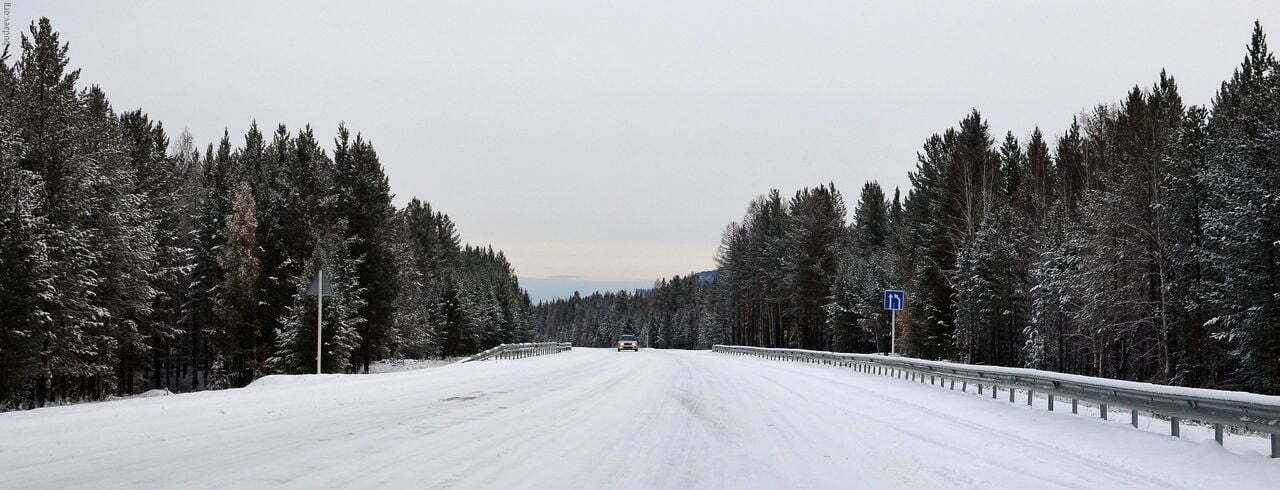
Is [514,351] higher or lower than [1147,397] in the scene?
lower

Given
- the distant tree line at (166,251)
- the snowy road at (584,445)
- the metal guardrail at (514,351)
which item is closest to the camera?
the snowy road at (584,445)

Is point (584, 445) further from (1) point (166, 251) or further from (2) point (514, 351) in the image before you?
(2) point (514, 351)

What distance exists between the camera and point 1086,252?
39312 mm

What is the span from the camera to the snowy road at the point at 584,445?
325 inches

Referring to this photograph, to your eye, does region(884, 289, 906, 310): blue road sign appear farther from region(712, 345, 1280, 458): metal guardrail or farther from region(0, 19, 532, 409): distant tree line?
region(0, 19, 532, 409): distant tree line

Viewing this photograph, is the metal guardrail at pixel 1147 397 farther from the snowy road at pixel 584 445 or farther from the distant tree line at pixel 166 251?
the distant tree line at pixel 166 251

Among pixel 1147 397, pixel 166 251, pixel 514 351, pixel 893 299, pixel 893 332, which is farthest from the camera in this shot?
pixel 514 351

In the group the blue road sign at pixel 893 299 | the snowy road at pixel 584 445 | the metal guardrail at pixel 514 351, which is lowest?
the metal guardrail at pixel 514 351

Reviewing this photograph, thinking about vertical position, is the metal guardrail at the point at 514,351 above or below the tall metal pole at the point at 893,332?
below

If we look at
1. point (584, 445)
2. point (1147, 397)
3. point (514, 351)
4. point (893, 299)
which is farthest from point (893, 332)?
point (514, 351)

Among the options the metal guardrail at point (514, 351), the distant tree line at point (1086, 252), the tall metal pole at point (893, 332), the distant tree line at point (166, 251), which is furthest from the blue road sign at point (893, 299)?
the distant tree line at point (166, 251)

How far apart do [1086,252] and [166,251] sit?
4518 cm

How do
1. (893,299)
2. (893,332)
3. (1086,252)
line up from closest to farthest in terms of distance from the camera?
Answer: (893,332), (893,299), (1086,252)

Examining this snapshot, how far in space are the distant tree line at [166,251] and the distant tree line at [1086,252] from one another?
35.2 m
